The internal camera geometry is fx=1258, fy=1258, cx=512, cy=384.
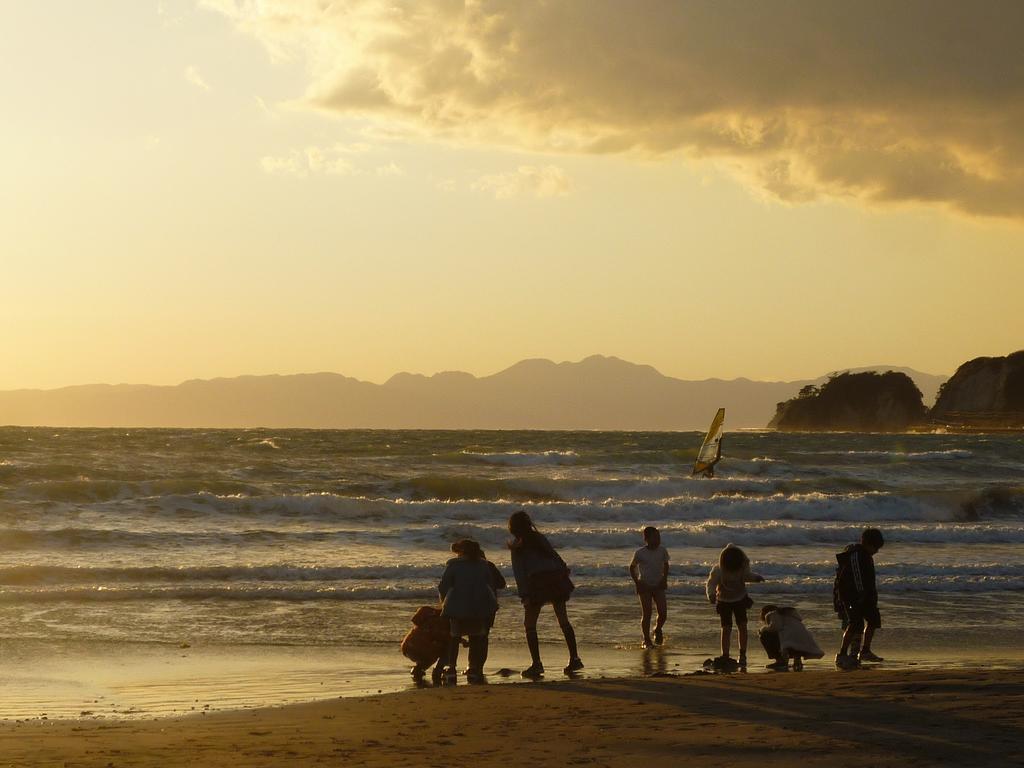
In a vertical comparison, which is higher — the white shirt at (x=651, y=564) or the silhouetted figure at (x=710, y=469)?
the silhouetted figure at (x=710, y=469)

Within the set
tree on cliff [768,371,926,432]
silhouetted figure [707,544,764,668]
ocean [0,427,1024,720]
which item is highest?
tree on cliff [768,371,926,432]

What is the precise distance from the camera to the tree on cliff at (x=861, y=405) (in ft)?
487

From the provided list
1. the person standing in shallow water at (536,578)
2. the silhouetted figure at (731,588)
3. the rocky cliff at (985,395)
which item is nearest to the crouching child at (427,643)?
the person standing in shallow water at (536,578)

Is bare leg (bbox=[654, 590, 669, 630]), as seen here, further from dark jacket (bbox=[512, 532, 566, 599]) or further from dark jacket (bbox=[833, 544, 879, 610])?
dark jacket (bbox=[512, 532, 566, 599])

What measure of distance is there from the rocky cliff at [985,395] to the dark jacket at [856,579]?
425ft

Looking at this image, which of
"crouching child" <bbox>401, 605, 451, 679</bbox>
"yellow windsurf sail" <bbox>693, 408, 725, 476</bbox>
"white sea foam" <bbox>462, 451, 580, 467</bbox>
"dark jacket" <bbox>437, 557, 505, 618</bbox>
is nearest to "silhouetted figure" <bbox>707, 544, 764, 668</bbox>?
"dark jacket" <bbox>437, 557, 505, 618</bbox>

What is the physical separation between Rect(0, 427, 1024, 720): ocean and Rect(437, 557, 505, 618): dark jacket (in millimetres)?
1477

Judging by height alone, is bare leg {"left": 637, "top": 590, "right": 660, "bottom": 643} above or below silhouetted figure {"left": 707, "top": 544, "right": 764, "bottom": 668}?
below

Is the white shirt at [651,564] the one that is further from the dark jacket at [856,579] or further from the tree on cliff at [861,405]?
the tree on cliff at [861,405]

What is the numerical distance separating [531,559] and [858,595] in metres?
3.34

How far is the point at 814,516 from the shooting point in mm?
34312

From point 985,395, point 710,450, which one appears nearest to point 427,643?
point 710,450

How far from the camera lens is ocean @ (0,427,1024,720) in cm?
1495

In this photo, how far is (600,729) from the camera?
28.9ft
